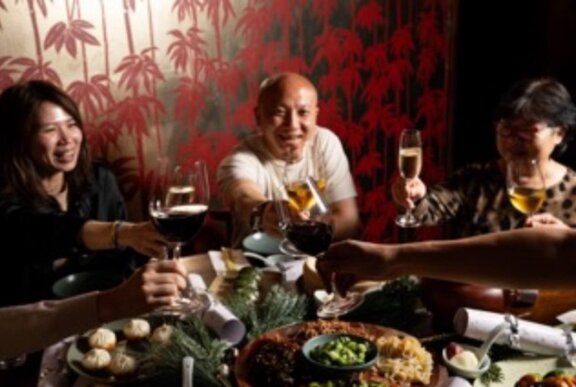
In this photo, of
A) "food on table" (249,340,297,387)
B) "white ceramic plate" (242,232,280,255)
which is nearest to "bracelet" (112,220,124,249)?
"white ceramic plate" (242,232,280,255)

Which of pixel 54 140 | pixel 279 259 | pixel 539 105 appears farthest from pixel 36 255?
pixel 539 105

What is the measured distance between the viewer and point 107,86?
118 inches

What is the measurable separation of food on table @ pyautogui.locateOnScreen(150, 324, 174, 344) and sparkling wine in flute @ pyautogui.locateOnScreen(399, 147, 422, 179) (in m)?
1.08

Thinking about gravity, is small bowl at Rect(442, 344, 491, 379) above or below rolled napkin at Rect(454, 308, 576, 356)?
below

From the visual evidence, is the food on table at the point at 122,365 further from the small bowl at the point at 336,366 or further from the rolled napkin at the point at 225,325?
the small bowl at the point at 336,366

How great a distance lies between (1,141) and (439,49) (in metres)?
2.26

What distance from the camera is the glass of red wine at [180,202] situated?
1.43 m

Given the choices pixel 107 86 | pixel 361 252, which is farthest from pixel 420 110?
pixel 361 252

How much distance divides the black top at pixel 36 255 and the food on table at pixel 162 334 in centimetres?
91

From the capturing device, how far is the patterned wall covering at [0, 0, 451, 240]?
9.49 feet

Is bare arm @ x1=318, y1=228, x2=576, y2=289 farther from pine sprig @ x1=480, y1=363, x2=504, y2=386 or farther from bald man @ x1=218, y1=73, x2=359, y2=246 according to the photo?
bald man @ x1=218, y1=73, x2=359, y2=246

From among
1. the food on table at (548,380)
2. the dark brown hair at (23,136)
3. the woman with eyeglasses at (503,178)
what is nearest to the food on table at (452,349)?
the food on table at (548,380)

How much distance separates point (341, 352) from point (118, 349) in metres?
0.47

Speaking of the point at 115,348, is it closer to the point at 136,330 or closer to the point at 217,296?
the point at 136,330
